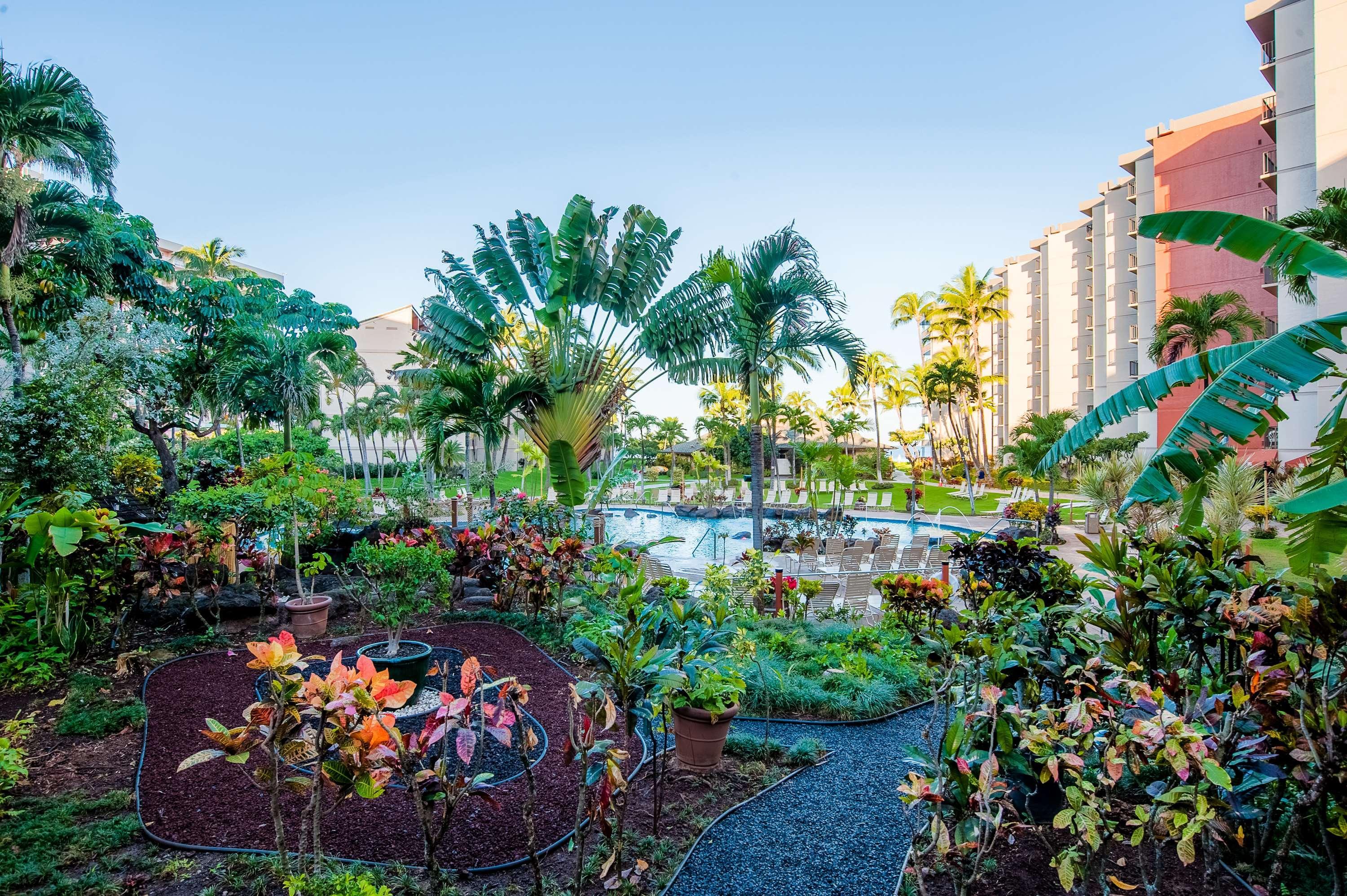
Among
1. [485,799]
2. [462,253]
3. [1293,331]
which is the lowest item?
[485,799]

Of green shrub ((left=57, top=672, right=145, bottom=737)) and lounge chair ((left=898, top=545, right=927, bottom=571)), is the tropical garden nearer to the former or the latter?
green shrub ((left=57, top=672, right=145, bottom=737))

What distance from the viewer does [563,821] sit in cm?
371

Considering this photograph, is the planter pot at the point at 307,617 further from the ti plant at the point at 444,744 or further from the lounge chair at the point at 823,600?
the lounge chair at the point at 823,600

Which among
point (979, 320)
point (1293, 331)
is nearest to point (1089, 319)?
point (979, 320)

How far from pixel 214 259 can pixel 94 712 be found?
120ft

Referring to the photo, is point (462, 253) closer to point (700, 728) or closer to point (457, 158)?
point (457, 158)

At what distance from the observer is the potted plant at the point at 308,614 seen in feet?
24.4

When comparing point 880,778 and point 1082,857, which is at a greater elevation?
point 1082,857

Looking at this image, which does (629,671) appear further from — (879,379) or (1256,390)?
(879,379)

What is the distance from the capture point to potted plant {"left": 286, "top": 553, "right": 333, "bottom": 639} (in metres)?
7.43

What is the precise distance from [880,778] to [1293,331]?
11.6 ft

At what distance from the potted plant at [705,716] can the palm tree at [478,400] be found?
8024 mm

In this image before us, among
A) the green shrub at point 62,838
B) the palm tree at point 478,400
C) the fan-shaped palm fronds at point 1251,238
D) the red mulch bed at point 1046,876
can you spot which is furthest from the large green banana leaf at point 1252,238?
the palm tree at point 478,400

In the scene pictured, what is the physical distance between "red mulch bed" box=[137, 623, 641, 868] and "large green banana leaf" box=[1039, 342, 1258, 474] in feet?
11.9
